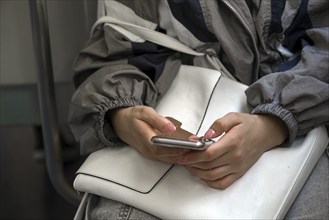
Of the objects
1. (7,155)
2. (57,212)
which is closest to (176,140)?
(57,212)

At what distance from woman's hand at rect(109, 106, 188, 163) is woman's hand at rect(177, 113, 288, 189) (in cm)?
2

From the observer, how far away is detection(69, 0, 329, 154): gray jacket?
0.72 metres

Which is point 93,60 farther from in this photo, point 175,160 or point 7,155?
point 7,155

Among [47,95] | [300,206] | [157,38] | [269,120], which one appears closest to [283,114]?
[269,120]

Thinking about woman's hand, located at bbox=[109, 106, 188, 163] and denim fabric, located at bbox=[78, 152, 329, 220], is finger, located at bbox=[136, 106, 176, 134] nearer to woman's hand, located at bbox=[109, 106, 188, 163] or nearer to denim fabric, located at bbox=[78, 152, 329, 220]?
woman's hand, located at bbox=[109, 106, 188, 163]

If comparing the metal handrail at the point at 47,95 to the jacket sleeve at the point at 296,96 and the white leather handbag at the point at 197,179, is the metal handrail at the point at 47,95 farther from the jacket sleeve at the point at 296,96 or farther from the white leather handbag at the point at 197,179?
the jacket sleeve at the point at 296,96

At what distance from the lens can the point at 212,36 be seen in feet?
2.64

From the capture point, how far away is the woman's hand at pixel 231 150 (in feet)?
2.14

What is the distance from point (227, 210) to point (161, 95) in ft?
0.73

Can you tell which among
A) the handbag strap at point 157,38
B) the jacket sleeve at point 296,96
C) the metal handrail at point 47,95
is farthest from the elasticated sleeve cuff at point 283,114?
the metal handrail at point 47,95

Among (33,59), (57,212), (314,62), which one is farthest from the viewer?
(57,212)

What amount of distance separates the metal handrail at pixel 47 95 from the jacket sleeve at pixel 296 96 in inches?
15.2

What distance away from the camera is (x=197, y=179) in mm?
672

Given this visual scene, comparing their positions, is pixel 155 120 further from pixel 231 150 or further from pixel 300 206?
pixel 300 206
